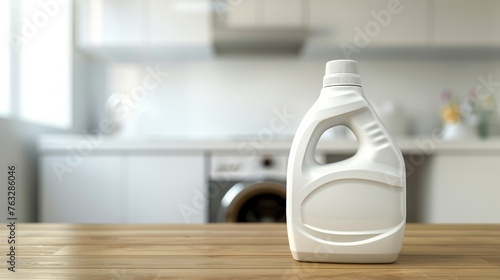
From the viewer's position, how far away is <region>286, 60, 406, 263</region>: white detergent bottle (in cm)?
58

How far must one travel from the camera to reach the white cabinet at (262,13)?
9.09 feet

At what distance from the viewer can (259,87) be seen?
10.6 feet

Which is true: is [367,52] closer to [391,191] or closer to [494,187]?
[494,187]

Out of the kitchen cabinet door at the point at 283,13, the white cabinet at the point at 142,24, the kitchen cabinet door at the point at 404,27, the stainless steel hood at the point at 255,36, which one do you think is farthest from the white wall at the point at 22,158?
the kitchen cabinet door at the point at 404,27

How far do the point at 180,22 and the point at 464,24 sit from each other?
5.29ft

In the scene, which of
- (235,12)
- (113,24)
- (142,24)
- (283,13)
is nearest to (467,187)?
(283,13)

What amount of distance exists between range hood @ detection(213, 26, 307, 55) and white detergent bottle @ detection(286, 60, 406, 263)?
6.99 feet

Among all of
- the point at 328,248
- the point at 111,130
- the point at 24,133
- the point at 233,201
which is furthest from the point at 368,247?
the point at 111,130

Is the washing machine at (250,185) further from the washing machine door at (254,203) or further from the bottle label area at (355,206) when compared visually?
the bottle label area at (355,206)

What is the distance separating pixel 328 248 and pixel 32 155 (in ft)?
7.61

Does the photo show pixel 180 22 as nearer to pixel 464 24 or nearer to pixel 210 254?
pixel 464 24

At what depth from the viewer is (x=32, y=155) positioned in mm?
2564

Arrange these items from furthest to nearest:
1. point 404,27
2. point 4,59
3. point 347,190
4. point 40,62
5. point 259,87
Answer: point 259,87 < point 404,27 < point 40,62 < point 4,59 < point 347,190

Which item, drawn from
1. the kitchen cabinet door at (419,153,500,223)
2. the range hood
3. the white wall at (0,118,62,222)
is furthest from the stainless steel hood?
the white wall at (0,118,62,222)
